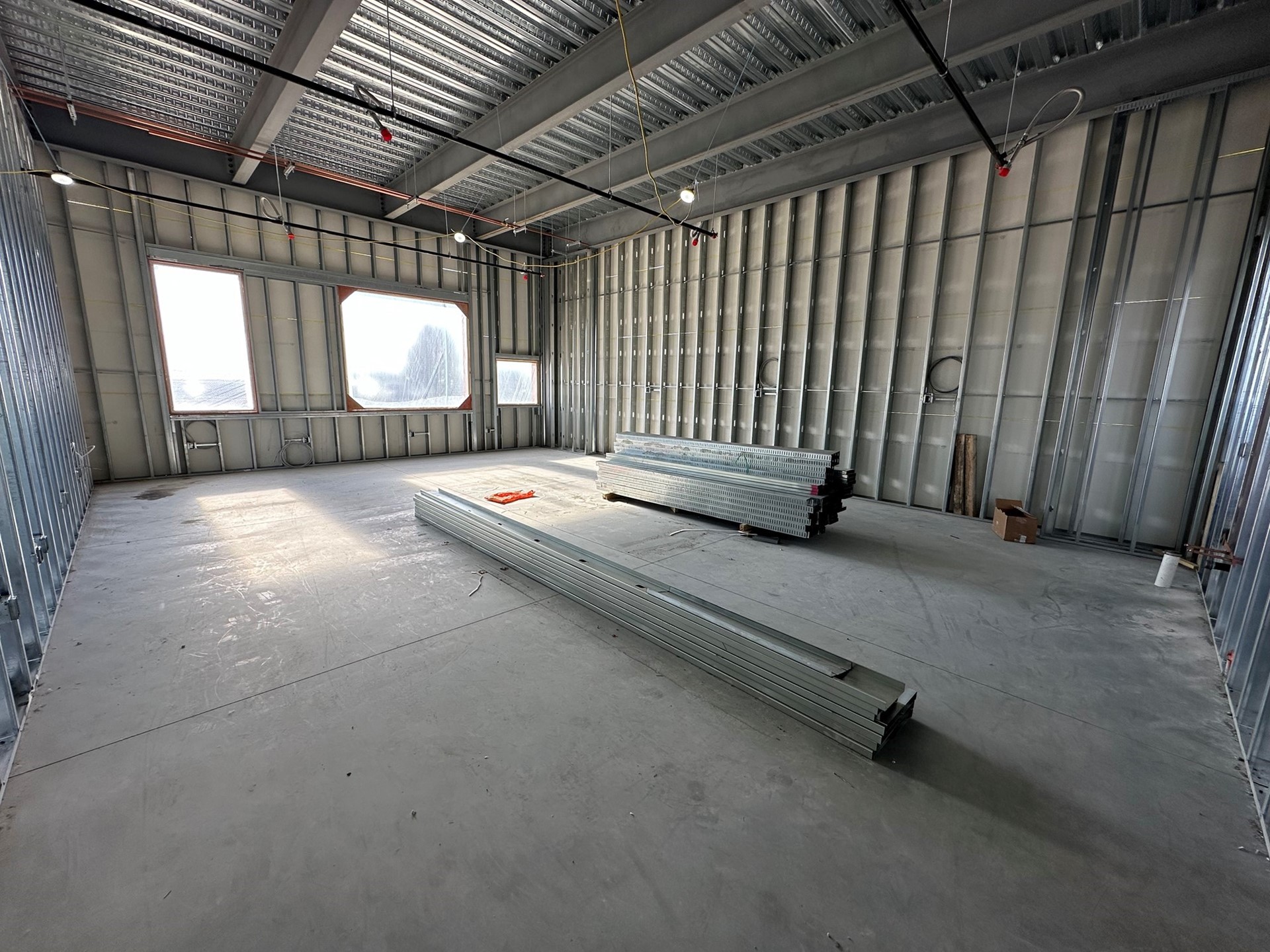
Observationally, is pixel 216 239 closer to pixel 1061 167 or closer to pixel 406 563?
pixel 406 563

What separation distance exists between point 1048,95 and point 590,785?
26.4ft

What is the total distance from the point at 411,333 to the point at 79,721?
9892mm

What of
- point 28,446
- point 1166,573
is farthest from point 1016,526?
point 28,446

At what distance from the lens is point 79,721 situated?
7.81 ft

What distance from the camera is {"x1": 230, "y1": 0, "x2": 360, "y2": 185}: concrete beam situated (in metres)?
4.36

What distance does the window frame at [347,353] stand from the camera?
32.4 feet

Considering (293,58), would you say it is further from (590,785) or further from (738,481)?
(590,785)

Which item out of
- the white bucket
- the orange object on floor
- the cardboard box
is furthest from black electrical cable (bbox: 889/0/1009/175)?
the orange object on floor

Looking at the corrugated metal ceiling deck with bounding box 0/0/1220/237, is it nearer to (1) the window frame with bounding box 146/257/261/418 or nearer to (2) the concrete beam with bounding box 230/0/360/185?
(2) the concrete beam with bounding box 230/0/360/185

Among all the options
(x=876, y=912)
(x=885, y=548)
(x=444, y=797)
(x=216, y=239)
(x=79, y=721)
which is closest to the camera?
(x=876, y=912)

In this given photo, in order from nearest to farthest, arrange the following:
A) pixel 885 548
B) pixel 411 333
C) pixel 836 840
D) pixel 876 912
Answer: pixel 876 912 → pixel 836 840 → pixel 885 548 → pixel 411 333

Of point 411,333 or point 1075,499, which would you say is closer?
point 1075,499

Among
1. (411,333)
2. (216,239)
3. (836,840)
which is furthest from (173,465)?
(836,840)

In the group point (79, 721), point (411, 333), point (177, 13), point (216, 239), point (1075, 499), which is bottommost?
point (79, 721)
